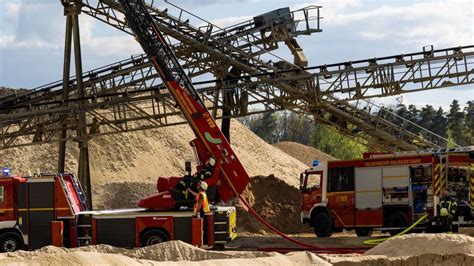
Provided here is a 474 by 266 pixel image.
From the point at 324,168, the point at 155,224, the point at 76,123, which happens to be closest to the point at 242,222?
the point at 324,168

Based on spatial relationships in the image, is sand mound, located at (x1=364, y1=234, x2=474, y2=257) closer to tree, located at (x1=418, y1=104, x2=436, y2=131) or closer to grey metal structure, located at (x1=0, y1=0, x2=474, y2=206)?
grey metal structure, located at (x1=0, y1=0, x2=474, y2=206)

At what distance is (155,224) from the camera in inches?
1084

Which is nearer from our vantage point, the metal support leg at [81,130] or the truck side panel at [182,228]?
the truck side panel at [182,228]

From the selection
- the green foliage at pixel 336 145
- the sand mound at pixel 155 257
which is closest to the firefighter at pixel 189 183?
the sand mound at pixel 155 257

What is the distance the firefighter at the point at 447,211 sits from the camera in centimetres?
3005

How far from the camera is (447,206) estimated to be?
1184 inches

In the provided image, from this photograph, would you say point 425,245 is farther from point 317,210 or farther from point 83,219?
point 317,210

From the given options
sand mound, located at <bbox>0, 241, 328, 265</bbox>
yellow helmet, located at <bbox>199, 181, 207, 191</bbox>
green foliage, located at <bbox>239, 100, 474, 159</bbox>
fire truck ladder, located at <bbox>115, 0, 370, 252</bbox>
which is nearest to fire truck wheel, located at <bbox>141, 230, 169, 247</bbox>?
yellow helmet, located at <bbox>199, 181, 207, 191</bbox>

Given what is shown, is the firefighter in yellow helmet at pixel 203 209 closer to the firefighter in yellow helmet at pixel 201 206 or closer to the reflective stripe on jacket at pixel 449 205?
the firefighter in yellow helmet at pixel 201 206

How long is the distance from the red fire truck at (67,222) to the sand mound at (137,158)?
101 ft

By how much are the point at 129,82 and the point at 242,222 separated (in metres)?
9.10

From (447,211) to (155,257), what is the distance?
11935mm

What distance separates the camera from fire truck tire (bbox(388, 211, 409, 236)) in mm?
31987

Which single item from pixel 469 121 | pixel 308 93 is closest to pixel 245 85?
pixel 308 93
